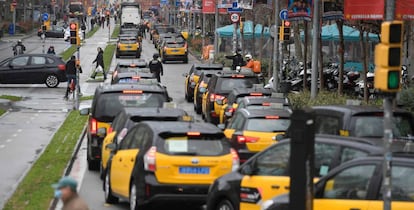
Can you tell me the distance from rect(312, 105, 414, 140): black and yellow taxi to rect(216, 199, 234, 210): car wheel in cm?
412

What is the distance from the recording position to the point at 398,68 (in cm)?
977

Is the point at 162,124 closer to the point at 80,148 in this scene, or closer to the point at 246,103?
the point at 246,103

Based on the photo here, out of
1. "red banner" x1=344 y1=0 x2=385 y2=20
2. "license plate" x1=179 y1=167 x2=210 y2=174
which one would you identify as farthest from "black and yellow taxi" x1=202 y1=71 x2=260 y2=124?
"license plate" x1=179 y1=167 x2=210 y2=174

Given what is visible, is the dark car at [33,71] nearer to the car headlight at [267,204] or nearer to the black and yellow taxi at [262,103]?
the black and yellow taxi at [262,103]

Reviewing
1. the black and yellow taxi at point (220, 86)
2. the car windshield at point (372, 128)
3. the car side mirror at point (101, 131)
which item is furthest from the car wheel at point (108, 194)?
the black and yellow taxi at point (220, 86)

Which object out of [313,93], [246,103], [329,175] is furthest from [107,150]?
[313,93]

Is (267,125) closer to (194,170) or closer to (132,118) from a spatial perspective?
(132,118)

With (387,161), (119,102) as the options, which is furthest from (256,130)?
(387,161)

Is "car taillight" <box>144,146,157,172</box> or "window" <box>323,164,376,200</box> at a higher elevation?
"window" <box>323,164,376,200</box>

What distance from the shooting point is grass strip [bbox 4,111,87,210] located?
1583 centimetres

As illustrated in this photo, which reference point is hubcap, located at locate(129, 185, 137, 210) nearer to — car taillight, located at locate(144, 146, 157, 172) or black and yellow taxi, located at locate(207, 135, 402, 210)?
car taillight, located at locate(144, 146, 157, 172)

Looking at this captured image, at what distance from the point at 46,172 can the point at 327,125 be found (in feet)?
19.3

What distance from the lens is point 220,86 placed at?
95.7 feet

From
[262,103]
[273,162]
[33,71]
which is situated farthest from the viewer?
[33,71]
